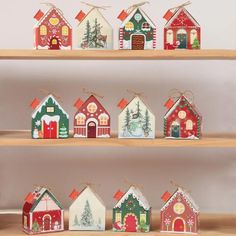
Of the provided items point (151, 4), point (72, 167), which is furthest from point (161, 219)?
point (151, 4)

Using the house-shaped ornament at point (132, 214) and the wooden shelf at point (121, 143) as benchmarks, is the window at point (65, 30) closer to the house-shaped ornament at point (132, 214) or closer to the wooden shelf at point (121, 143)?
the wooden shelf at point (121, 143)

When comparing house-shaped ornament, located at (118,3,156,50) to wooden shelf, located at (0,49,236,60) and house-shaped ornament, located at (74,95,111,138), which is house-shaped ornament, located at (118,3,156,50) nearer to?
wooden shelf, located at (0,49,236,60)

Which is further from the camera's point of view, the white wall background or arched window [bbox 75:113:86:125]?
the white wall background

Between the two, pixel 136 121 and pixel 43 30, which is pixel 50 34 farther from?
pixel 136 121

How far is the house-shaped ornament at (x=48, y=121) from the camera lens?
211cm

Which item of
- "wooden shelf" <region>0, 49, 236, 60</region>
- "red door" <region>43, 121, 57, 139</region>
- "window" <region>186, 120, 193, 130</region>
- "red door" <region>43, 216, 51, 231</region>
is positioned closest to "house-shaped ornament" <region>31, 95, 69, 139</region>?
"red door" <region>43, 121, 57, 139</region>

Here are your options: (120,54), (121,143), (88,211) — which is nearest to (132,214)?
(88,211)

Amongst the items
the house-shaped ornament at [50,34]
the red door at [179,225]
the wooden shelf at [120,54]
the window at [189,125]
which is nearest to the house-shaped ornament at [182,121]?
the window at [189,125]

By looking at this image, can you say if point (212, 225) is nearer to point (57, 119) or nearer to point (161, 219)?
point (161, 219)

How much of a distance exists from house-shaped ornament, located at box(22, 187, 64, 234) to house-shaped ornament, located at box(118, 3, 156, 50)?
53 centimetres

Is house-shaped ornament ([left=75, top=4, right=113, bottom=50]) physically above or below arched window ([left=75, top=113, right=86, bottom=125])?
above

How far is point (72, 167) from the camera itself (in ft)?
8.00

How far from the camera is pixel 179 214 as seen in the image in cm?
215

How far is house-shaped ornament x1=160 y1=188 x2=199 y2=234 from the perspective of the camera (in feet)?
7.04
